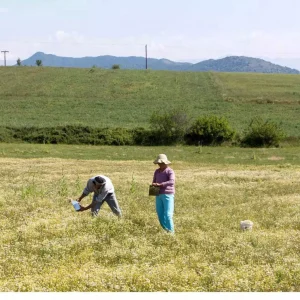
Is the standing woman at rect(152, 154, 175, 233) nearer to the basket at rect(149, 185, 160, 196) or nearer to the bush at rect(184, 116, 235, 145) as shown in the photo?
the basket at rect(149, 185, 160, 196)

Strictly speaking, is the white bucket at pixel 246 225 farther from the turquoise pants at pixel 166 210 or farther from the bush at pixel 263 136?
the bush at pixel 263 136

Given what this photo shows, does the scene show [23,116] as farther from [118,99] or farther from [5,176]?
[5,176]

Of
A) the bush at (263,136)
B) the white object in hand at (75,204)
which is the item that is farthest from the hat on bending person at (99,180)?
the bush at (263,136)

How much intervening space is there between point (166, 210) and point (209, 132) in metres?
39.0

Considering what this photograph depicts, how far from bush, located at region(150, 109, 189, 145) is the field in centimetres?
2992

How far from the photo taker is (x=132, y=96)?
252 feet

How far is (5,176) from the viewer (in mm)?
25516

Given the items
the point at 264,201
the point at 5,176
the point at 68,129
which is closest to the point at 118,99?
the point at 68,129

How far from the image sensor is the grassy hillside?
63125 mm

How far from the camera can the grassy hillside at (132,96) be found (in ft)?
207

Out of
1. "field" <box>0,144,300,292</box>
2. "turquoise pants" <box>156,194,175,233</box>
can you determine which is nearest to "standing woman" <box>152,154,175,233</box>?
"turquoise pants" <box>156,194,175,233</box>

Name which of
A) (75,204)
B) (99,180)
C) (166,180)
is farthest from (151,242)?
(75,204)

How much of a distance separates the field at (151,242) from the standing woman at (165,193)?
265 mm

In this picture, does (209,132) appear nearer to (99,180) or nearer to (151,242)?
(99,180)
